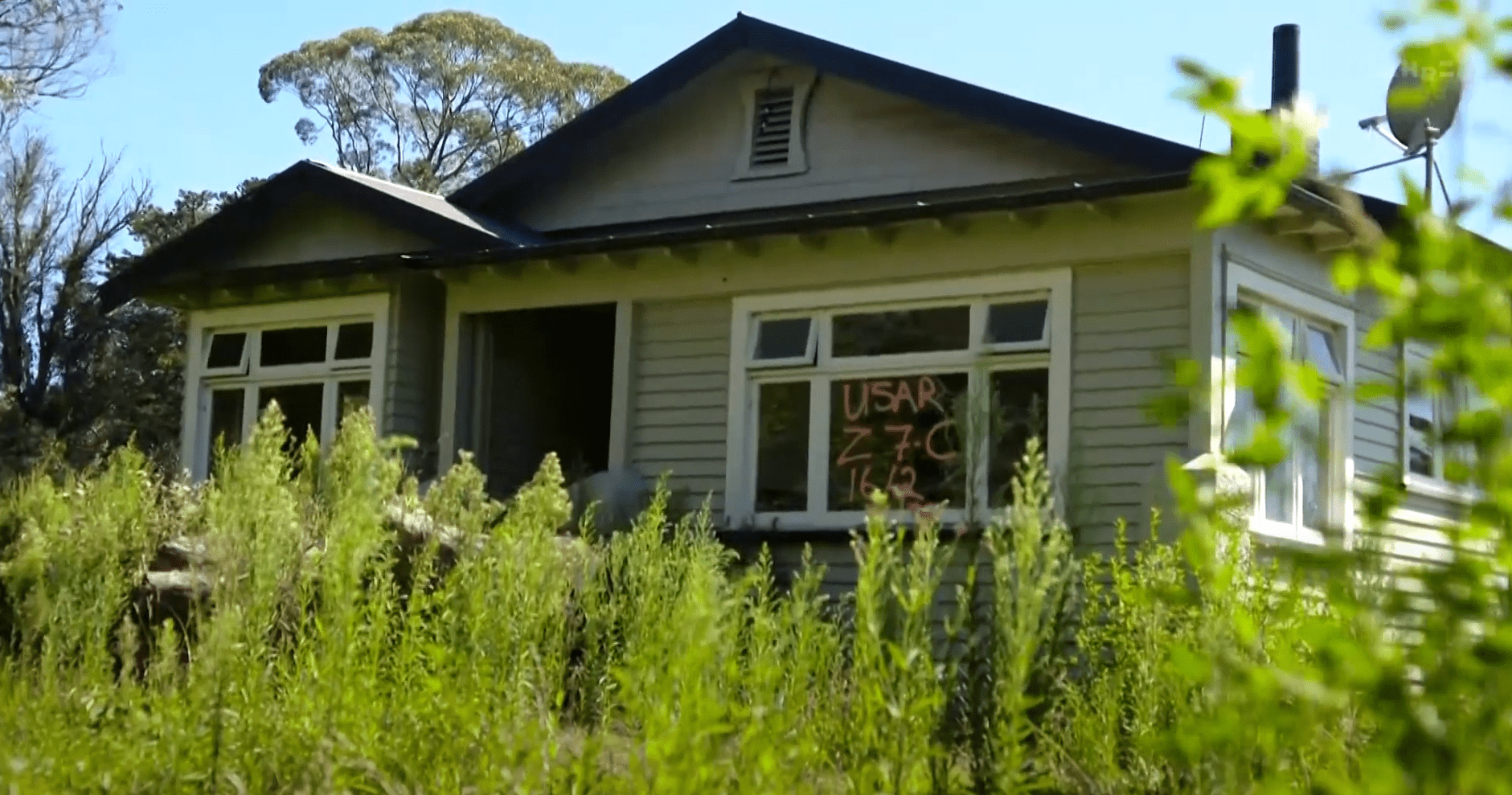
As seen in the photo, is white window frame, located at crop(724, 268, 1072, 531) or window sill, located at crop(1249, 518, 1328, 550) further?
white window frame, located at crop(724, 268, 1072, 531)

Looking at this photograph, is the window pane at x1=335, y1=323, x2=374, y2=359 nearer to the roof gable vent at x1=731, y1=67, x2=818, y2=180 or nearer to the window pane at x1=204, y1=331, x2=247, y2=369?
the window pane at x1=204, y1=331, x2=247, y2=369

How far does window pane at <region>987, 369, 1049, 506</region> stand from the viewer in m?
10.8

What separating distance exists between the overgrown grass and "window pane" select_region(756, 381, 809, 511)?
4453mm

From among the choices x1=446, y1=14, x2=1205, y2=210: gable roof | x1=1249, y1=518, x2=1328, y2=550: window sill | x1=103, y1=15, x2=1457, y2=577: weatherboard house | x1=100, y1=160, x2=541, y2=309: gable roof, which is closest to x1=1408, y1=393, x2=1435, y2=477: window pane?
x1=103, y1=15, x2=1457, y2=577: weatherboard house

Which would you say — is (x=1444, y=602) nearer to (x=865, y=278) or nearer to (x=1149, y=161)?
(x=865, y=278)

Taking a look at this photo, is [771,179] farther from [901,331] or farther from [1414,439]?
[1414,439]

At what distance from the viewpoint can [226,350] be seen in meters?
14.3

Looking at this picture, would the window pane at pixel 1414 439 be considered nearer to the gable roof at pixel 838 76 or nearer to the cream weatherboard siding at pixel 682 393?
the gable roof at pixel 838 76

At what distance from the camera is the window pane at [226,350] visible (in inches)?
559

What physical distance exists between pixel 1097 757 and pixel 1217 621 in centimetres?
69

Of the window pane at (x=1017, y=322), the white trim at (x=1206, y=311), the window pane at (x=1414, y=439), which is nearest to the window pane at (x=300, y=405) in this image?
the window pane at (x=1017, y=322)

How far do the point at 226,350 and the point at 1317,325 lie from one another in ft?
25.9

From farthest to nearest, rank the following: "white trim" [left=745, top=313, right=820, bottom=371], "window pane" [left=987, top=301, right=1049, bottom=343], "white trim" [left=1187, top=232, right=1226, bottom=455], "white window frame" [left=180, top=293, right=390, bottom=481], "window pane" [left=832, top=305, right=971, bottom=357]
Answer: "white window frame" [left=180, top=293, right=390, bottom=481] → "white trim" [left=745, top=313, right=820, bottom=371] → "window pane" [left=832, top=305, right=971, bottom=357] → "window pane" [left=987, top=301, right=1049, bottom=343] → "white trim" [left=1187, top=232, right=1226, bottom=455]

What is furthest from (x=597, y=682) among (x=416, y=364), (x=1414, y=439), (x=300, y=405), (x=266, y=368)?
(x=266, y=368)
